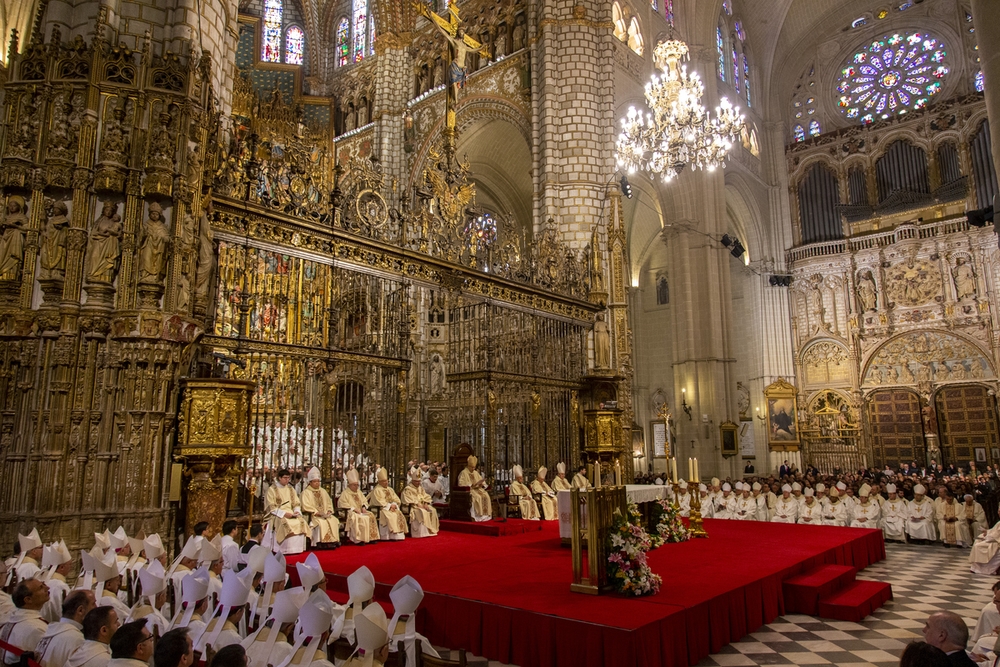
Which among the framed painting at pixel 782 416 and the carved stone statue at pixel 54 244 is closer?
the carved stone statue at pixel 54 244

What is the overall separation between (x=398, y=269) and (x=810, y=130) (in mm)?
25134

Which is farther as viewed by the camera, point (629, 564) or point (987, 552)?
point (987, 552)

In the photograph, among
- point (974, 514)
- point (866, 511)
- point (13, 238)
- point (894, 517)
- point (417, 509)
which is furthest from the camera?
point (866, 511)

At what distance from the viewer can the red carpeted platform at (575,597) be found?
5.13m

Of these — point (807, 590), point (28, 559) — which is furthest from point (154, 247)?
point (807, 590)

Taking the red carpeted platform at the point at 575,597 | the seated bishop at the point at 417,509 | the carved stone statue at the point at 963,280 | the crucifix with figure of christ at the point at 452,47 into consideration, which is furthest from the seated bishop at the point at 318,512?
the carved stone statue at the point at 963,280

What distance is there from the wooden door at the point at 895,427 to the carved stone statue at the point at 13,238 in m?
26.2

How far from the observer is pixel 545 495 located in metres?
13.2

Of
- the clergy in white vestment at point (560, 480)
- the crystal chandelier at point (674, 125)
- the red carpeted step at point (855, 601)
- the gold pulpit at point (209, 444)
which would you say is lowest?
the red carpeted step at point (855, 601)

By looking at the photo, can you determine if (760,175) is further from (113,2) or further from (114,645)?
(114,645)

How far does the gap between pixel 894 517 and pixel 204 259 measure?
45.2 ft

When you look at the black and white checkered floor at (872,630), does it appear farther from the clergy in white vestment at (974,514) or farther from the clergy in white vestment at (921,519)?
the clergy in white vestment at (921,519)

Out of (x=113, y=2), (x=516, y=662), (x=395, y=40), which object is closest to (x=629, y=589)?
(x=516, y=662)

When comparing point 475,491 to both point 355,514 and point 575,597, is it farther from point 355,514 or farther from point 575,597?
point 575,597
